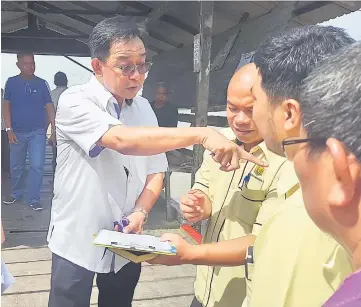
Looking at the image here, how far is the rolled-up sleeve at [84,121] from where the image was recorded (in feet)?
5.41

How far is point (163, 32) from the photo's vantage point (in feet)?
24.3

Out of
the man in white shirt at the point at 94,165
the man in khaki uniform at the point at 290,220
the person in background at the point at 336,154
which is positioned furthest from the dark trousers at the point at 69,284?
the person in background at the point at 336,154

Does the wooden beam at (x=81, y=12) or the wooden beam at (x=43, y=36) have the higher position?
the wooden beam at (x=81, y=12)

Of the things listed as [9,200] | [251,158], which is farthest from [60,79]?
[251,158]

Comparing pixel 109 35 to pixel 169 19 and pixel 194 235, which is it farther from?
pixel 169 19

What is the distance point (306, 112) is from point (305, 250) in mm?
335

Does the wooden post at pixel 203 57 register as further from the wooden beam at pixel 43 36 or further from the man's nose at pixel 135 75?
the wooden beam at pixel 43 36

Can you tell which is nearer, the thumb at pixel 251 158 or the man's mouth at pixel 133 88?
the thumb at pixel 251 158

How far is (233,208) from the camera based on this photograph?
5.17 ft

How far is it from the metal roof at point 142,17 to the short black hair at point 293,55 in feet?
11.1

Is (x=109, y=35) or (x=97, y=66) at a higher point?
(x=109, y=35)

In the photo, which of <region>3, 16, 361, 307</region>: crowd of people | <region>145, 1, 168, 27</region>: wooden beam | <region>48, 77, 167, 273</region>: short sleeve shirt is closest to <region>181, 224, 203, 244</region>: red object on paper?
<region>3, 16, 361, 307</region>: crowd of people

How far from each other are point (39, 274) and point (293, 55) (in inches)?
116

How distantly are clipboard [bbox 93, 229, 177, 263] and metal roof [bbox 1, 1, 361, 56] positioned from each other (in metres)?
3.30
